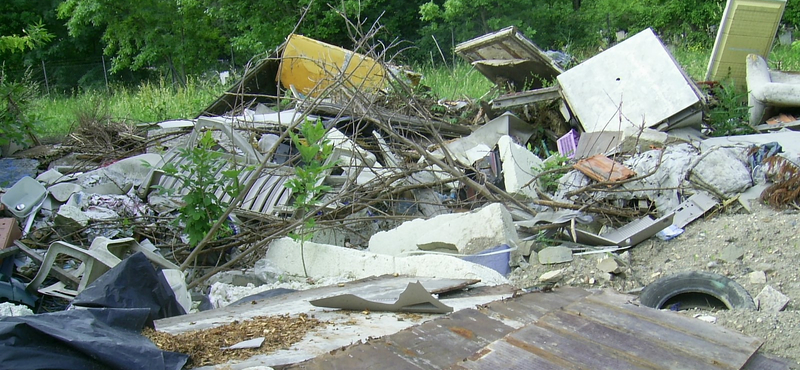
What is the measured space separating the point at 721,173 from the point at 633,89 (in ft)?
7.80

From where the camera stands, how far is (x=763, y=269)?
14.9ft

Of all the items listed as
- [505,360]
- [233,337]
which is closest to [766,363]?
[505,360]

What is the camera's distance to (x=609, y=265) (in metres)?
4.67

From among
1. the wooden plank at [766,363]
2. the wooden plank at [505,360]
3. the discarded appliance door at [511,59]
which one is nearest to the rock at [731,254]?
the wooden plank at [766,363]

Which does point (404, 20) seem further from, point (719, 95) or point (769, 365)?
point (769, 365)

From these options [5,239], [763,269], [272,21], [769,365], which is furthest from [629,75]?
[272,21]

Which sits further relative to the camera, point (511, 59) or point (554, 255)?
point (511, 59)

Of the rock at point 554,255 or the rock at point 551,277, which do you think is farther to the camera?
the rock at point 554,255

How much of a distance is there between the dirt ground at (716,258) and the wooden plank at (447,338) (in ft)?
6.78

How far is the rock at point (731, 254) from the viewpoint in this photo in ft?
15.7

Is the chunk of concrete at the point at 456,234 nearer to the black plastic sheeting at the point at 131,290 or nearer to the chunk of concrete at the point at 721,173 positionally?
the black plastic sheeting at the point at 131,290

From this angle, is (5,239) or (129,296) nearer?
(129,296)

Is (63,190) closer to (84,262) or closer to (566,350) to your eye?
(84,262)

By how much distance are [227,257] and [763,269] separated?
4.34 m
